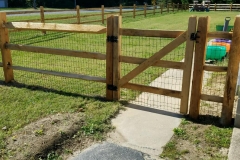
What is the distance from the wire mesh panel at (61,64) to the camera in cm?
608

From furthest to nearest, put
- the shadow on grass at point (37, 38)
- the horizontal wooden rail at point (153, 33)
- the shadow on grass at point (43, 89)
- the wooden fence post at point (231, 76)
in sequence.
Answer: the shadow on grass at point (37, 38), the shadow on grass at point (43, 89), the horizontal wooden rail at point (153, 33), the wooden fence post at point (231, 76)

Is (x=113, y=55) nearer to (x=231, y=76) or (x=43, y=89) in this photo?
(x=43, y=89)

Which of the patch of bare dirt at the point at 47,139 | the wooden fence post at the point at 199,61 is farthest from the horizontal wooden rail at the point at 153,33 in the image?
the patch of bare dirt at the point at 47,139

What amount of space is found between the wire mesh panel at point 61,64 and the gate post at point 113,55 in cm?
45

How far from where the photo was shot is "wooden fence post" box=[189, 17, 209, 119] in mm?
4273

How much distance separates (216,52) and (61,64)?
4.30m

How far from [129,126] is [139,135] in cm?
30

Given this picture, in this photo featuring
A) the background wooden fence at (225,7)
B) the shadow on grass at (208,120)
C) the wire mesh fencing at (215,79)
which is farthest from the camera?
the background wooden fence at (225,7)

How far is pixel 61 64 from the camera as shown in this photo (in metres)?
8.07

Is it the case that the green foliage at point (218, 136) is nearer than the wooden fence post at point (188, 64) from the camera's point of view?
Yes

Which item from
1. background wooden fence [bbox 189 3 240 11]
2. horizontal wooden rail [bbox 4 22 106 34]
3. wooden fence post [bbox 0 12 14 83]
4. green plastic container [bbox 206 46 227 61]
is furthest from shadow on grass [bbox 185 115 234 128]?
background wooden fence [bbox 189 3 240 11]

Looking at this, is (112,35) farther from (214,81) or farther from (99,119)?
(214,81)

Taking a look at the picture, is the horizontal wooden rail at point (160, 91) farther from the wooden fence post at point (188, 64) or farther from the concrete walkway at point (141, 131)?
the concrete walkway at point (141, 131)

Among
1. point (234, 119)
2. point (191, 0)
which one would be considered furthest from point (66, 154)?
point (191, 0)
